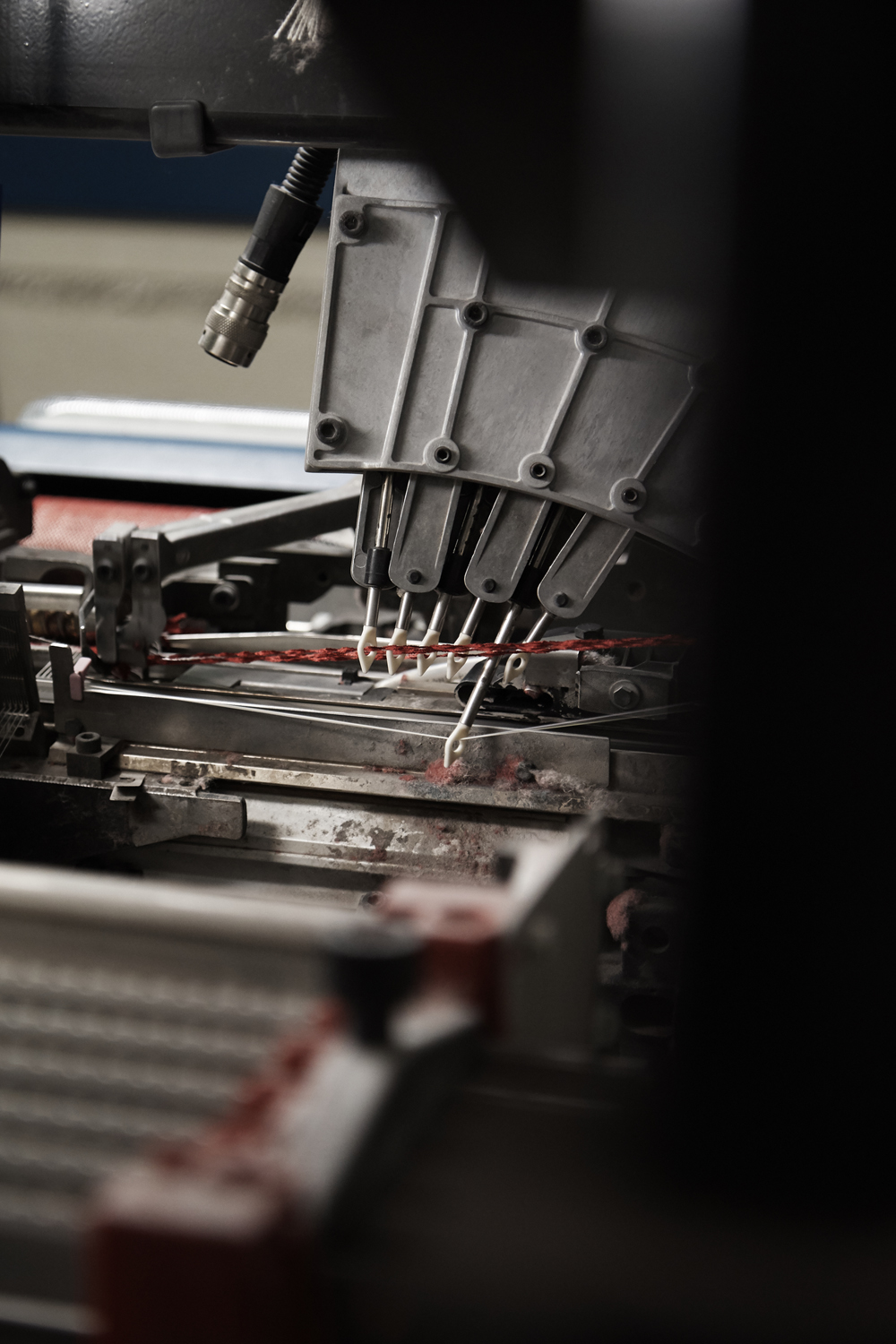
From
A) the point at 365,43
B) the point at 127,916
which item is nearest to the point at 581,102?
the point at 365,43

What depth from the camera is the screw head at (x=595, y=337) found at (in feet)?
5.64

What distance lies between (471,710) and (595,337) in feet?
1.91

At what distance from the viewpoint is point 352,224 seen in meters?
1.77

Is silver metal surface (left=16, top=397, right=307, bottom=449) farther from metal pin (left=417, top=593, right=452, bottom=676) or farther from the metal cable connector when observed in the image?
metal pin (left=417, top=593, right=452, bottom=676)

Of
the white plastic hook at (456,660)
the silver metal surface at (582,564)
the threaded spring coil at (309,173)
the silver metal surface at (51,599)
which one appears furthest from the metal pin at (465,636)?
the silver metal surface at (51,599)

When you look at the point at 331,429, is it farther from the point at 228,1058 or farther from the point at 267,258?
the point at 228,1058

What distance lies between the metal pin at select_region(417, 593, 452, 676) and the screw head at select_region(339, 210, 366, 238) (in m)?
0.56

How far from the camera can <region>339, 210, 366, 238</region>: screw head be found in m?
1.76

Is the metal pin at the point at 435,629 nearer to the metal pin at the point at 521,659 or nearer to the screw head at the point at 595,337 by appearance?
the metal pin at the point at 521,659

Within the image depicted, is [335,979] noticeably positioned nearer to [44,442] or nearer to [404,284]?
[404,284]

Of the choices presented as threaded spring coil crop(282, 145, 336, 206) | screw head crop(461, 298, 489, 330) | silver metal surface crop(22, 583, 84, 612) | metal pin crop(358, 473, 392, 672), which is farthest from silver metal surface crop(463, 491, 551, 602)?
silver metal surface crop(22, 583, 84, 612)

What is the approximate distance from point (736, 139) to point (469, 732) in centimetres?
132

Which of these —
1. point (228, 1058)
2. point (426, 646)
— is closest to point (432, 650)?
point (426, 646)

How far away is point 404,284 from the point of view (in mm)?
1781
